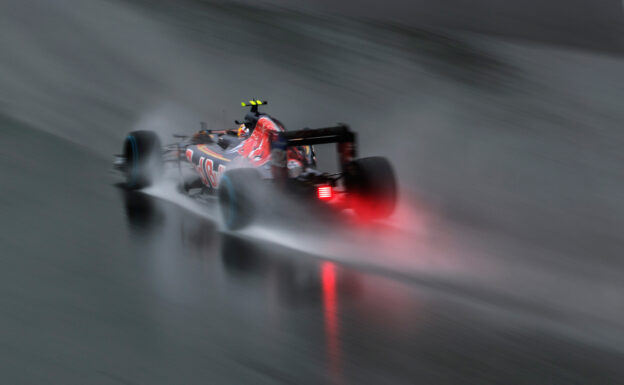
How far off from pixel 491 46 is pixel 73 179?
7059 millimetres

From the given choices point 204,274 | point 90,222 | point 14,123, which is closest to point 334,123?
point 14,123

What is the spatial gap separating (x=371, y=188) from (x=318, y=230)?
0.60 meters

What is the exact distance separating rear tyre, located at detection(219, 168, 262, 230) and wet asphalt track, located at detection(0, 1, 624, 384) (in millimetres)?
157

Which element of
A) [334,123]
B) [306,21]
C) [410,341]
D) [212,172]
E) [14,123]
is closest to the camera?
[410,341]

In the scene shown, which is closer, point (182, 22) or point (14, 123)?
point (14, 123)

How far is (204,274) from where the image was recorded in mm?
5016

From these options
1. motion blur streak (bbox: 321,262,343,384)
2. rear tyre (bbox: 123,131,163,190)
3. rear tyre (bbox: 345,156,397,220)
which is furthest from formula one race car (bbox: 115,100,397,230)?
motion blur streak (bbox: 321,262,343,384)

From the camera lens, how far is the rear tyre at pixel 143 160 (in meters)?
7.75

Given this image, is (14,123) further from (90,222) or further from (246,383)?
(246,383)

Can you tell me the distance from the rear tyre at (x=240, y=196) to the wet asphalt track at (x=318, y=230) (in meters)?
0.16

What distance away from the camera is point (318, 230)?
20.9ft

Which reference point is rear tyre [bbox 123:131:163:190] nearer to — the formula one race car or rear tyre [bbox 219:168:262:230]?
the formula one race car

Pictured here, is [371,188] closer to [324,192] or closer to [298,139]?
[324,192]

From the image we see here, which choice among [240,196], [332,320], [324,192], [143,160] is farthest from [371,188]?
[143,160]
